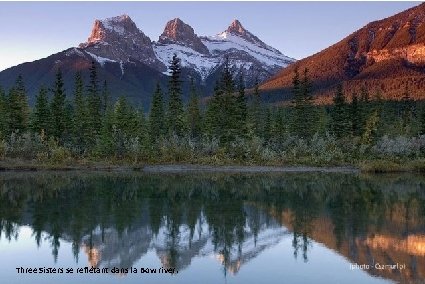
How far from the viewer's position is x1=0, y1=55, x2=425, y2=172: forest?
6400 cm

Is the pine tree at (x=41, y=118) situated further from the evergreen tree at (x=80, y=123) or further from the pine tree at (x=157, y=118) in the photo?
the pine tree at (x=157, y=118)

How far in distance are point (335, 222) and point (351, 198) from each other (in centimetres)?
1062

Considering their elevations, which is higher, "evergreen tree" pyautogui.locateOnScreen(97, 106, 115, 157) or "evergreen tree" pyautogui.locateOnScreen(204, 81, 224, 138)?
"evergreen tree" pyautogui.locateOnScreen(204, 81, 224, 138)

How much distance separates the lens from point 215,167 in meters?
62.4

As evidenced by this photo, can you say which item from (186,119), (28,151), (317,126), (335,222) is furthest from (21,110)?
(335,222)

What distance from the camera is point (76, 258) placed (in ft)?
62.9

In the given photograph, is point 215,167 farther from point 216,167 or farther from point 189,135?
point 189,135

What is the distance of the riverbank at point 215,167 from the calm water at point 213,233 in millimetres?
16789

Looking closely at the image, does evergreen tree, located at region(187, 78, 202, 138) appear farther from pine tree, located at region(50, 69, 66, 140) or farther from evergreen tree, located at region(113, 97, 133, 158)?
pine tree, located at region(50, 69, 66, 140)

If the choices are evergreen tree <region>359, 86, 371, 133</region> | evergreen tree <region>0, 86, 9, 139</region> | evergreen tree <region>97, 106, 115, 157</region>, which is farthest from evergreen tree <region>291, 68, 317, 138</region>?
evergreen tree <region>0, 86, 9, 139</region>

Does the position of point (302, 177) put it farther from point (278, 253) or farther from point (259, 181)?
point (278, 253)

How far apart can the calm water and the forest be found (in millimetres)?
22260

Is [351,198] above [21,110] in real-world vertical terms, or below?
below

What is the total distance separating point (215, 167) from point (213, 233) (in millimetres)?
38752
